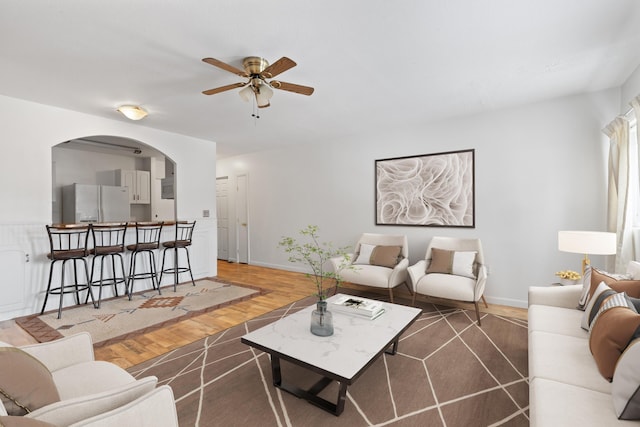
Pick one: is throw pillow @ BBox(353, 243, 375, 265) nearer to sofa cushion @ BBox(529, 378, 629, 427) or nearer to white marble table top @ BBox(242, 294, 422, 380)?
white marble table top @ BBox(242, 294, 422, 380)

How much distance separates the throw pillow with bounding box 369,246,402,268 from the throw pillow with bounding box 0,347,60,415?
3.54 meters

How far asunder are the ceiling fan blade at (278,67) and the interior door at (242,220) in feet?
14.0

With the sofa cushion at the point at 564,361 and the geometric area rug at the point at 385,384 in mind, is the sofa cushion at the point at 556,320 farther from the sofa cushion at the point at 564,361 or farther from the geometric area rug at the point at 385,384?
the geometric area rug at the point at 385,384

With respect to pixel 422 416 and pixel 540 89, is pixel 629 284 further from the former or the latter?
pixel 540 89

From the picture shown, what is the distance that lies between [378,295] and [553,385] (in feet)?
9.95

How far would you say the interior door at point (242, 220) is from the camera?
6680 millimetres

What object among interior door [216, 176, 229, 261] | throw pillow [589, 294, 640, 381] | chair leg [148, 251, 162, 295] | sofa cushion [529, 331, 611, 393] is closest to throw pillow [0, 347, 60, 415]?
sofa cushion [529, 331, 611, 393]

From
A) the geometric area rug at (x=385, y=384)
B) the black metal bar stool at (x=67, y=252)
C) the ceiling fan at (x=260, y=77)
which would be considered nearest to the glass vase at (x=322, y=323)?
the geometric area rug at (x=385, y=384)

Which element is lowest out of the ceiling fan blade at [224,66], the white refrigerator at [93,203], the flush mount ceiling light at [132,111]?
the white refrigerator at [93,203]

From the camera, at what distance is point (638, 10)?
1.94 meters

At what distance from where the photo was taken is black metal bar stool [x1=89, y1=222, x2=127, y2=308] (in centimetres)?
386

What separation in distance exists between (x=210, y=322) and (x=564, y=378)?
301 cm

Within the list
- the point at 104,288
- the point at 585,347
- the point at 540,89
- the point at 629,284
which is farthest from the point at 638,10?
the point at 104,288

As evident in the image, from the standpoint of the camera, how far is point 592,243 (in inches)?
105
